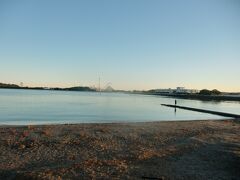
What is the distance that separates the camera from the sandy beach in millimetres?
8383

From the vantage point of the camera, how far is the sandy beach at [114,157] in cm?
838

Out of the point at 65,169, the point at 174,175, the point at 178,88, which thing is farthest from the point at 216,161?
the point at 178,88

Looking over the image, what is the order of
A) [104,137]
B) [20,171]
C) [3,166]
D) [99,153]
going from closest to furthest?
[20,171] → [3,166] → [99,153] → [104,137]

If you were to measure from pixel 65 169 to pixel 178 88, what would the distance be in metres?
196

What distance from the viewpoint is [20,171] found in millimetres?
8430

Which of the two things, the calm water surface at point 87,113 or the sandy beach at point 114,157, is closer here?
the sandy beach at point 114,157

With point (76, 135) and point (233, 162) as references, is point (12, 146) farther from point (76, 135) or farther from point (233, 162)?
point (233, 162)

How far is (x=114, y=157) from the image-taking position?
34.7ft

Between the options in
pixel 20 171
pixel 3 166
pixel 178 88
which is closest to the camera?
pixel 20 171

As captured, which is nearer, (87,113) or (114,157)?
(114,157)

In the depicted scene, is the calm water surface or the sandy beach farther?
the calm water surface

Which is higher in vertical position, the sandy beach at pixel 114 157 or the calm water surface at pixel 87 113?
the sandy beach at pixel 114 157

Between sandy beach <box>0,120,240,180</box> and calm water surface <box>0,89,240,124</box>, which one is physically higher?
sandy beach <box>0,120,240,180</box>

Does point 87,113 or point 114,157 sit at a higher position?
point 114,157
